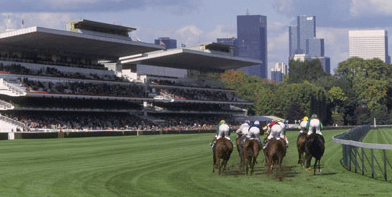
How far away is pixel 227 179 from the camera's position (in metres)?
18.6

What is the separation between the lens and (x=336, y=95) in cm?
14400

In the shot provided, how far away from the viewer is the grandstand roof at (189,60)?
92.2 metres

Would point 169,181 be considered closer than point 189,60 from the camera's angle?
Yes

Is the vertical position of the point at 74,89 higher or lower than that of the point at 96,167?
higher

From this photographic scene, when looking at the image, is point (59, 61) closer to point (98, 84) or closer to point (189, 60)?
point (98, 84)

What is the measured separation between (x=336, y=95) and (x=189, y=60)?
5713 centimetres

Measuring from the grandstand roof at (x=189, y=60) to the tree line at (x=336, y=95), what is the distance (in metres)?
24.2

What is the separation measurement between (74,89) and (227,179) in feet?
198

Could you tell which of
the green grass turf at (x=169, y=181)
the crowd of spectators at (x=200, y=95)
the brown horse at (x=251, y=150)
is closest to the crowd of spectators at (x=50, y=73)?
the crowd of spectators at (x=200, y=95)

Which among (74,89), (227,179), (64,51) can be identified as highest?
(64,51)

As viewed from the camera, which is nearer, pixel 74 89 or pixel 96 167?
pixel 96 167

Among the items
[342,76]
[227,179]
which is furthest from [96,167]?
[342,76]

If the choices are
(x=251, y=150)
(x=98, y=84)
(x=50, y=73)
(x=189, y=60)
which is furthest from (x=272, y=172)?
(x=189, y=60)

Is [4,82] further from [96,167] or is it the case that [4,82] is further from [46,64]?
[96,167]
